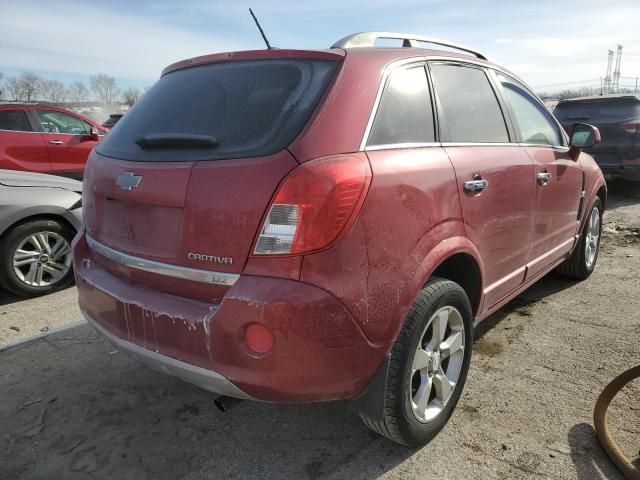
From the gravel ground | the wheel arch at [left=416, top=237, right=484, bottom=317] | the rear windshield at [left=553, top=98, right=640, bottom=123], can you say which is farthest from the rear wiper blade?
the rear windshield at [left=553, top=98, right=640, bottom=123]

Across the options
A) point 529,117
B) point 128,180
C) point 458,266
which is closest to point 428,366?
point 458,266

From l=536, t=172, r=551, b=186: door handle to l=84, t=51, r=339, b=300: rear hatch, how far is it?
5.57 ft

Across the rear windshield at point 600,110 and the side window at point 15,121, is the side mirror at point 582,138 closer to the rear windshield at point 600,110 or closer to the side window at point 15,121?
the rear windshield at point 600,110

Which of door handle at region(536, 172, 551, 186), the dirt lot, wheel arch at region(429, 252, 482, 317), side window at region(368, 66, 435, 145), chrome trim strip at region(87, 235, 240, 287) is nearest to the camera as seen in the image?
chrome trim strip at region(87, 235, 240, 287)

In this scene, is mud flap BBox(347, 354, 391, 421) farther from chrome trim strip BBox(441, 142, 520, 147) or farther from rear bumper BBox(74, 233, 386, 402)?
chrome trim strip BBox(441, 142, 520, 147)

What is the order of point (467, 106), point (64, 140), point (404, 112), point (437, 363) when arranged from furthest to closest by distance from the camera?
point (64, 140)
point (467, 106)
point (437, 363)
point (404, 112)

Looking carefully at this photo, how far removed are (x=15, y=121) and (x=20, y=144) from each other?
16.3 inches

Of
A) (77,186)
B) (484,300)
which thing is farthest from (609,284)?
(77,186)

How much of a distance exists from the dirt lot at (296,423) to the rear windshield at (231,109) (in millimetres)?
1353

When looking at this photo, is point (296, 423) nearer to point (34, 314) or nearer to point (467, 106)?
point (467, 106)

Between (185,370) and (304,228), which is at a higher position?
(304,228)

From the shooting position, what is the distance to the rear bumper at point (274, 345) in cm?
177

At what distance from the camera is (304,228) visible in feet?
5.80

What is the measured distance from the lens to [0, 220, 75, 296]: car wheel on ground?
13.8ft
